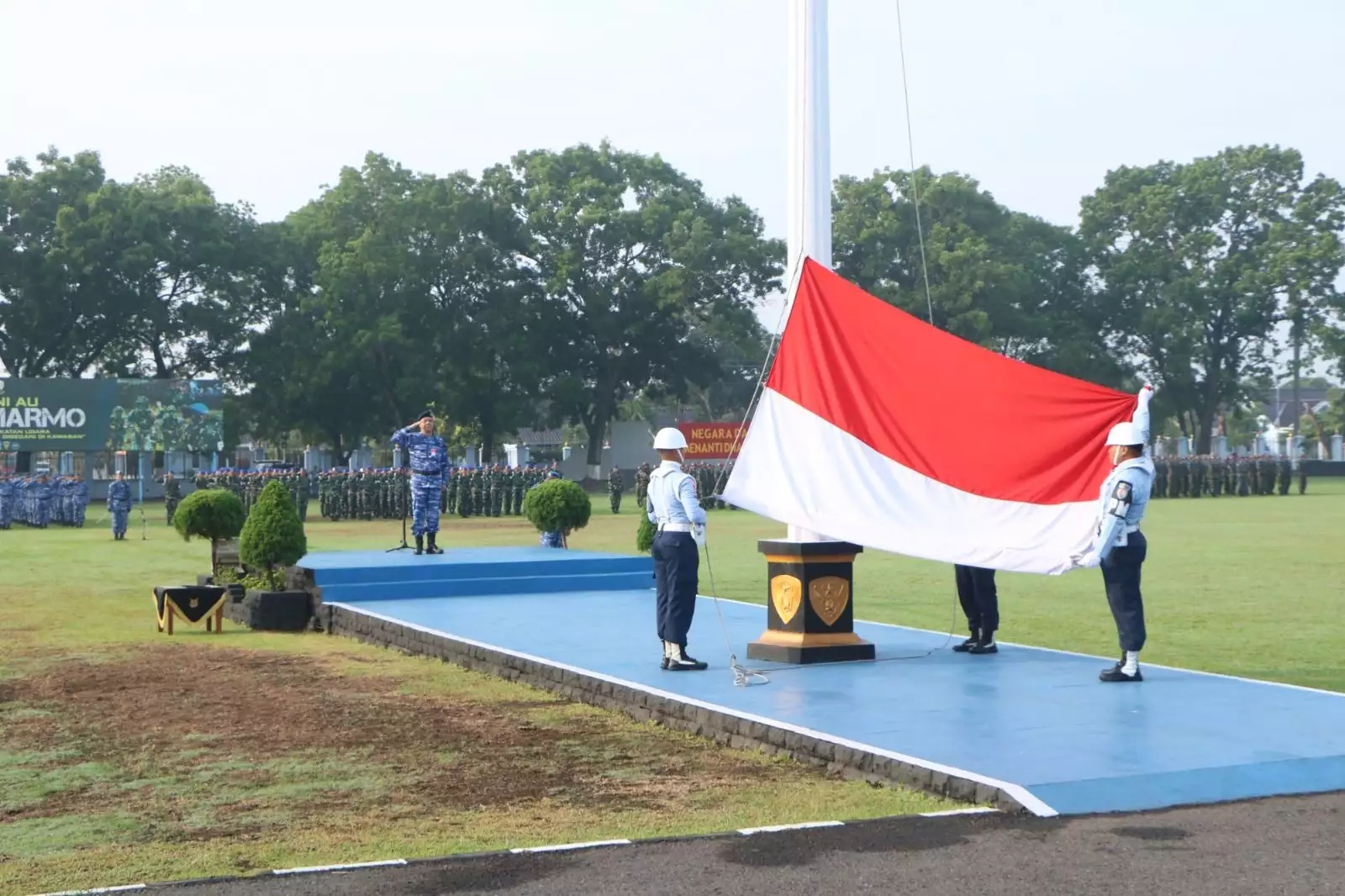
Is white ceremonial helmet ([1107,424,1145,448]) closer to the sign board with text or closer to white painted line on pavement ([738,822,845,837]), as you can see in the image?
white painted line on pavement ([738,822,845,837])

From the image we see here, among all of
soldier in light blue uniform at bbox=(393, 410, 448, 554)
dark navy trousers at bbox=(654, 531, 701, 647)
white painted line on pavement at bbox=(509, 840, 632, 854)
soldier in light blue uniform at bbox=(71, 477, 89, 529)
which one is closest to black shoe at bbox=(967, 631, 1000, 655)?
dark navy trousers at bbox=(654, 531, 701, 647)

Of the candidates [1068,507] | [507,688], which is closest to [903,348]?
[1068,507]

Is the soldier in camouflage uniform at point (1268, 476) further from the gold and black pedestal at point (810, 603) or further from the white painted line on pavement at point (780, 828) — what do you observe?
the white painted line on pavement at point (780, 828)

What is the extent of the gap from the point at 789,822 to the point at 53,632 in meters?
9.45

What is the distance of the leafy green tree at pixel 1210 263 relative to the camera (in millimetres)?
63281

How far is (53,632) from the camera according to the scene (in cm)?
1328

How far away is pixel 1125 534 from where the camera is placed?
344 inches

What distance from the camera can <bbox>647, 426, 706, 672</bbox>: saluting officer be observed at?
9445 mm

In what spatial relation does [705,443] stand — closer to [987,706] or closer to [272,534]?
[272,534]

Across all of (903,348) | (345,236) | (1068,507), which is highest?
(345,236)

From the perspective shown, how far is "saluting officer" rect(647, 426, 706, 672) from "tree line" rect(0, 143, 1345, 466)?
140 feet

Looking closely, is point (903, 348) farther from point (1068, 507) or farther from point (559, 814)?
point (559, 814)

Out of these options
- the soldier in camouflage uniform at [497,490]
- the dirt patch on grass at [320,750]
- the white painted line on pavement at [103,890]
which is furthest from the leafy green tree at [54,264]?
the white painted line on pavement at [103,890]

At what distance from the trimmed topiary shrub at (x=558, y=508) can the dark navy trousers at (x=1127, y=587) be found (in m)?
10.1
